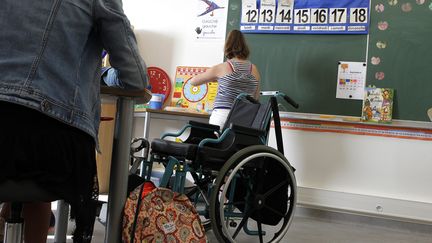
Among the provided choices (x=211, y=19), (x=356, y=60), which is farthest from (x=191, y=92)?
(x=356, y=60)

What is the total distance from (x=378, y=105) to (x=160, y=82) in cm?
189

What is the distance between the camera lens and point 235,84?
271cm

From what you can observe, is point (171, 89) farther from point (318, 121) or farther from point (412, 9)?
point (412, 9)

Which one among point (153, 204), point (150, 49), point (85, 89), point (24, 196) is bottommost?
point (153, 204)

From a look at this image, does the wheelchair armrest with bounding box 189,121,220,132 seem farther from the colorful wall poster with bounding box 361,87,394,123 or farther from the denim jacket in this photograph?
the colorful wall poster with bounding box 361,87,394,123

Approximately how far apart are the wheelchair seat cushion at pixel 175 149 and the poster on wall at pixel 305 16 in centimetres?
174

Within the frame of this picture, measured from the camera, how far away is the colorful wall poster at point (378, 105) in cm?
294

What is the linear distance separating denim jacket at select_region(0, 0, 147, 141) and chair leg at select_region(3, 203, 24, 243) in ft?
0.88

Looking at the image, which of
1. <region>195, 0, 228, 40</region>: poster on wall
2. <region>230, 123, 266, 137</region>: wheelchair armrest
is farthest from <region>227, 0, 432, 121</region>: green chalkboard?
<region>230, 123, 266, 137</region>: wheelchair armrest

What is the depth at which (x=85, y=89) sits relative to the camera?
0.96m

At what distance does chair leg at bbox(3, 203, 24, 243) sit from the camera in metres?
0.96

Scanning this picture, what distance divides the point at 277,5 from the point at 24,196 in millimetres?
2875

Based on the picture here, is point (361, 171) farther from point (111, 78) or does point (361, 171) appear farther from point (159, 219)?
point (111, 78)

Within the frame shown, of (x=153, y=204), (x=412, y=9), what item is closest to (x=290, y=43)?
(x=412, y=9)
